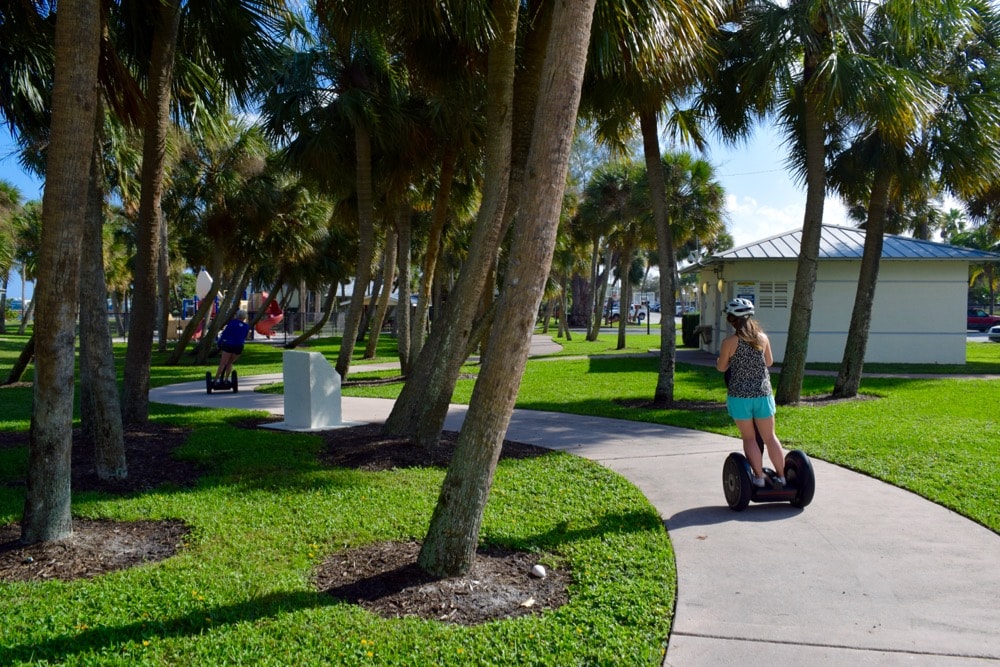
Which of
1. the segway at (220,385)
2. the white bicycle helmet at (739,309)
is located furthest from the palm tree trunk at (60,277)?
the segway at (220,385)

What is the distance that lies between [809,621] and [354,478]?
4.30 meters

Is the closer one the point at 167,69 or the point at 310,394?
the point at 167,69

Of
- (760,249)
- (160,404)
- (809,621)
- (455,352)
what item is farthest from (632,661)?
(760,249)

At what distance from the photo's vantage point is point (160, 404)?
12977 mm

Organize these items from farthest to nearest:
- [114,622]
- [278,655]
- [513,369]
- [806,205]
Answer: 1. [806,205]
2. [513,369]
3. [114,622]
4. [278,655]

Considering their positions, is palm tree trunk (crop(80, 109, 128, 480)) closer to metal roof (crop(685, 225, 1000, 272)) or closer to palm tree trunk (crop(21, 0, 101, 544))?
palm tree trunk (crop(21, 0, 101, 544))

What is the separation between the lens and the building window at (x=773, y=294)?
2138 centimetres

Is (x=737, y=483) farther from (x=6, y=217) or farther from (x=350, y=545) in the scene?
(x=6, y=217)

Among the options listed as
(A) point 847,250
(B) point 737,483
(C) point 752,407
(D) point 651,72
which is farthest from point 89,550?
(A) point 847,250

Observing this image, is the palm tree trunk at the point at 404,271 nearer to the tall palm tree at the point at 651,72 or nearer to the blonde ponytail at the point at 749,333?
the tall palm tree at the point at 651,72

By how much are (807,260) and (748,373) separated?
665 centimetres

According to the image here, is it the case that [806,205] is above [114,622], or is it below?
above

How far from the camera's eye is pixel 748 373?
622 centimetres

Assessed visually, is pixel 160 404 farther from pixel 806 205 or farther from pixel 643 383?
pixel 806 205
